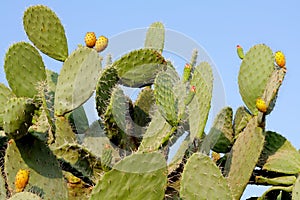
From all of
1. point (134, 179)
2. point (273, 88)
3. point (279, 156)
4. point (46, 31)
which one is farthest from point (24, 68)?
point (279, 156)

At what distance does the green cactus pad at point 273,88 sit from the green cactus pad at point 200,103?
0.25 metres

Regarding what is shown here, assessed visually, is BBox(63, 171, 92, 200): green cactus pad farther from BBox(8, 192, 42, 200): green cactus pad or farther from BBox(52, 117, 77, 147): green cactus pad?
BBox(8, 192, 42, 200): green cactus pad

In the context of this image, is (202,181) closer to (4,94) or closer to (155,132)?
(155,132)

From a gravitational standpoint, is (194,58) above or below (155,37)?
below

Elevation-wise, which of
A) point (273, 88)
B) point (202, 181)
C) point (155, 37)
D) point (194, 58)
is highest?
point (155, 37)

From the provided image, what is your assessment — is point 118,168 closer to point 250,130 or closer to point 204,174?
point 204,174

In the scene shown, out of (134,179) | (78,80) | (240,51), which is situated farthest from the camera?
(240,51)

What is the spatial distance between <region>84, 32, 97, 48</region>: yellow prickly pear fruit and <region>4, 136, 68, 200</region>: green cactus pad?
18.3 inches

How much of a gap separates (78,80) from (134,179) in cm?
67

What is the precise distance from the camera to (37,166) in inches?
89.8

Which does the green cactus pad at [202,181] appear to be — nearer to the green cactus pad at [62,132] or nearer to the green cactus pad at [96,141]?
the green cactus pad at [96,141]

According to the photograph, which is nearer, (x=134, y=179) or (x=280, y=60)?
(x=134, y=179)

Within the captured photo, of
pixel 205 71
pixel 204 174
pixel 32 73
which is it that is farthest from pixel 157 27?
pixel 204 174

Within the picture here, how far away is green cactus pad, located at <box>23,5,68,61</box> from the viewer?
268 cm
